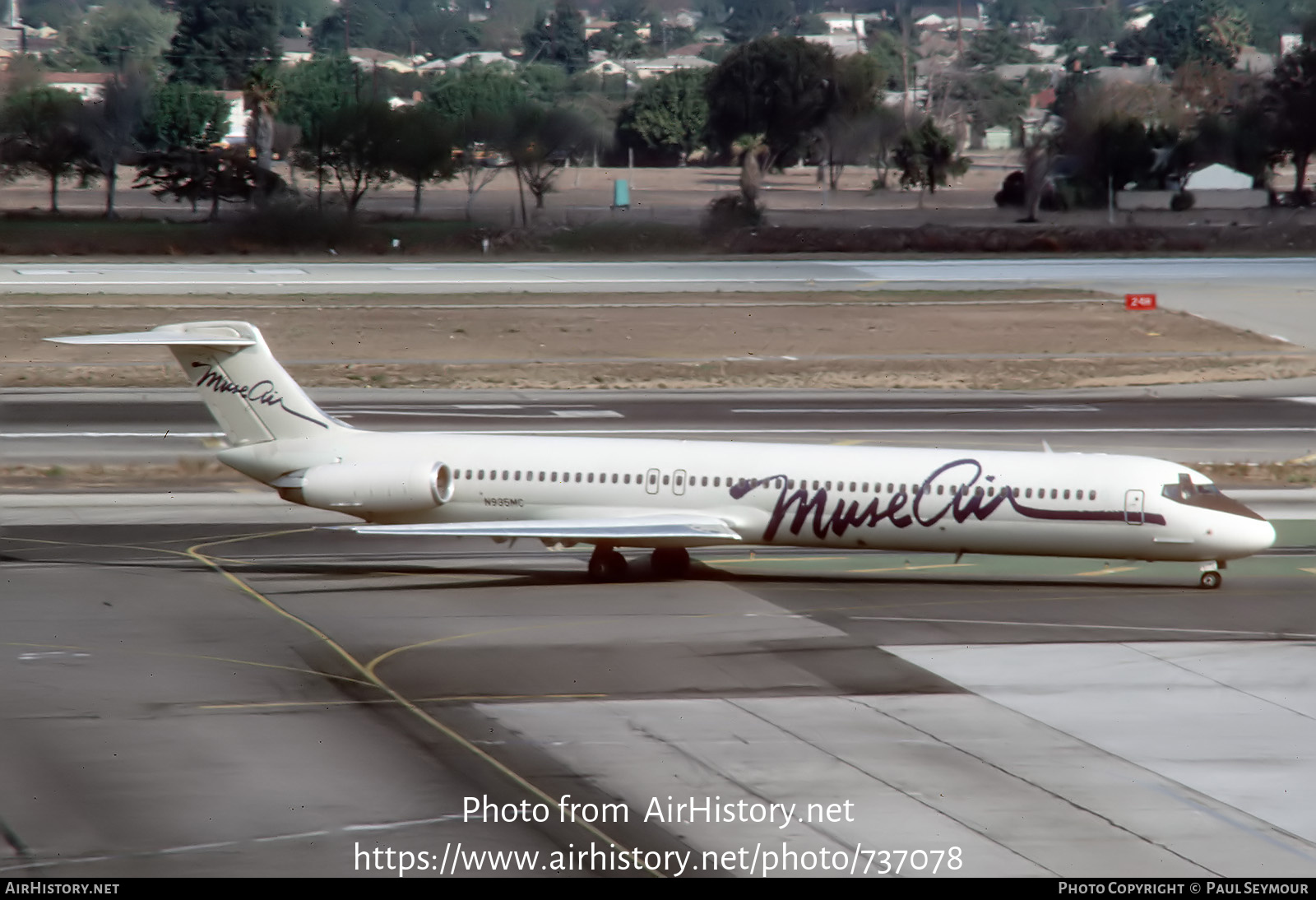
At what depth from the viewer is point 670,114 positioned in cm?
13550

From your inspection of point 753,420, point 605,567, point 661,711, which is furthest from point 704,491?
point 753,420

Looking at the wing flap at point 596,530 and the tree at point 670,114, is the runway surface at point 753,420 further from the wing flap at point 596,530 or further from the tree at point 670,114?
the tree at point 670,114

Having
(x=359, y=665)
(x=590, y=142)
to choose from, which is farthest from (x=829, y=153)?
(x=359, y=665)

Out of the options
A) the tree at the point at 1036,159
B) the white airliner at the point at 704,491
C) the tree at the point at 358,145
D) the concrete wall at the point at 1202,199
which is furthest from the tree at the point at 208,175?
the white airliner at the point at 704,491

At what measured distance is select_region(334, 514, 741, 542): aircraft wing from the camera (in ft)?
109

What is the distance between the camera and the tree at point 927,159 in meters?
113

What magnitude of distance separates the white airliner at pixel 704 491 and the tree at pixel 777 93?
3132 inches

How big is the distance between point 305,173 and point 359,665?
3294 inches

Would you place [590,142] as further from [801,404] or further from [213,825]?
[213,825]

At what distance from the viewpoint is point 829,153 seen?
4446 inches

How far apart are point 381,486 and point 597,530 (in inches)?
197

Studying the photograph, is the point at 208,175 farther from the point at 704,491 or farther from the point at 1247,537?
the point at 1247,537

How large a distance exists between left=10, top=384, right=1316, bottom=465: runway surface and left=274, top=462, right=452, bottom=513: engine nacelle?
51.3 ft

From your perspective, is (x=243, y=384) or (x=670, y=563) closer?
(x=670, y=563)
